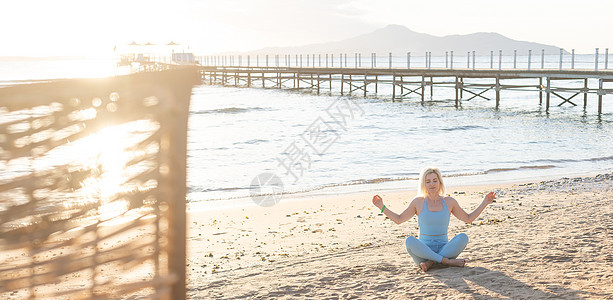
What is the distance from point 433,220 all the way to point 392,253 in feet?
2.92

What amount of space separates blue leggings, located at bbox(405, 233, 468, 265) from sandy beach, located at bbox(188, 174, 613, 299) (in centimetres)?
11

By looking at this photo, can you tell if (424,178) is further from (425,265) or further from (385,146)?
(385,146)

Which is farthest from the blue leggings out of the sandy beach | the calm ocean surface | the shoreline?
the shoreline

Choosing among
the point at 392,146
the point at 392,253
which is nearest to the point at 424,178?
the point at 392,253

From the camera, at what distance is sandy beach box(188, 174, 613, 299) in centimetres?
430

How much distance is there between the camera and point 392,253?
547 cm

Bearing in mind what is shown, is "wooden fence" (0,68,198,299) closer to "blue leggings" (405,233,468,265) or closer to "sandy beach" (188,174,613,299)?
"sandy beach" (188,174,613,299)

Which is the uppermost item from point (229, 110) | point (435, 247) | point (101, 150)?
point (101, 150)

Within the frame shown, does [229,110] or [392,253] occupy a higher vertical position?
[392,253]

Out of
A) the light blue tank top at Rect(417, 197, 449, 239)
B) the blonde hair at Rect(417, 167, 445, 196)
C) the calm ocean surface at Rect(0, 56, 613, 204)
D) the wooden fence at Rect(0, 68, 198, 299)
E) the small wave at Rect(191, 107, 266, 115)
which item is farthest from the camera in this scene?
the small wave at Rect(191, 107, 266, 115)

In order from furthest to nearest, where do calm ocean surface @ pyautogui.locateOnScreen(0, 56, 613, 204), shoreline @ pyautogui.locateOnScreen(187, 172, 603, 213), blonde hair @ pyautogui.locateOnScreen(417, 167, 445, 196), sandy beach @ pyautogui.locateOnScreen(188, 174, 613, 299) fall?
calm ocean surface @ pyautogui.locateOnScreen(0, 56, 613, 204)
shoreline @ pyautogui.locateOnScreen(187, 172, 603, 213)
blonde hair @ pyautogui.locateOnScreen(417, 167, 445, 196)
sandy beach @ pyautogui.locateOnScreen(188, 174, 613, 299)

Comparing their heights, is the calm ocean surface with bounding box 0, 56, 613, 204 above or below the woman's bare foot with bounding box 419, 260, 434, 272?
below

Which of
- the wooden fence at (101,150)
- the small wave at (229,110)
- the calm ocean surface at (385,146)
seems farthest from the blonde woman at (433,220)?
the small wave at (229,110)

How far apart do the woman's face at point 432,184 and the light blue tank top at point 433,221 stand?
0.34 feet
